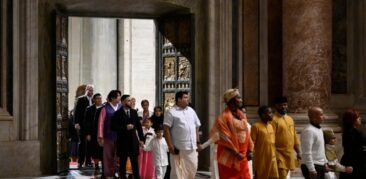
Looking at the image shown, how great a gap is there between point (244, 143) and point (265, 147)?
46 cm

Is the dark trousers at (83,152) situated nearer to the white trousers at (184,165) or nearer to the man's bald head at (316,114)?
the white trousers at (184,165)

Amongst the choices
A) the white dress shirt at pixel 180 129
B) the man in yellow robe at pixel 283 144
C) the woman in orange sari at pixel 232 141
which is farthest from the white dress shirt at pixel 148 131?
the woman in orange sari at pixel 232 141

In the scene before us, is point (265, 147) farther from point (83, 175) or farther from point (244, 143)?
point (83, 175)

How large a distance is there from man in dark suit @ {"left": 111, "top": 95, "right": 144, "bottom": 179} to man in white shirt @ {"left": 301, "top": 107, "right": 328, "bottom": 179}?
13.3 ft

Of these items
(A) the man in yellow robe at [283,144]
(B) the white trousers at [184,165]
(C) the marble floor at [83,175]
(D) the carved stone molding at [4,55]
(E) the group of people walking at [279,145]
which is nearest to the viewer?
(E) the group of people walking at [279,145]

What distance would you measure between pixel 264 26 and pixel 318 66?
1.48 metres

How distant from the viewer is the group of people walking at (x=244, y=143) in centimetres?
863

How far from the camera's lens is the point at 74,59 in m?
24.7

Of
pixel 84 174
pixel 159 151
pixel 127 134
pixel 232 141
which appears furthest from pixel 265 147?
pixel 84 174

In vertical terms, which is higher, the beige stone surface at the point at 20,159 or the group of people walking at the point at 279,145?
the group of people walking at the point at 279,145

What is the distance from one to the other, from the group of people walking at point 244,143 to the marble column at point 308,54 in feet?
9.27

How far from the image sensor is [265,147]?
30.3 ft

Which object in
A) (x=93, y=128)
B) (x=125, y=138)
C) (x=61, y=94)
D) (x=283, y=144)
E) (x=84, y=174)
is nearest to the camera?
(x=283, y=144)

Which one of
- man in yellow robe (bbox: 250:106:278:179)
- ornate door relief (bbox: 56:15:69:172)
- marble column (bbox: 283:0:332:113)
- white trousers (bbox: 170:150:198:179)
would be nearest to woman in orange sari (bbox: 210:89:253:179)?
man in yellow robe (bbox: 250:106:278:179)
